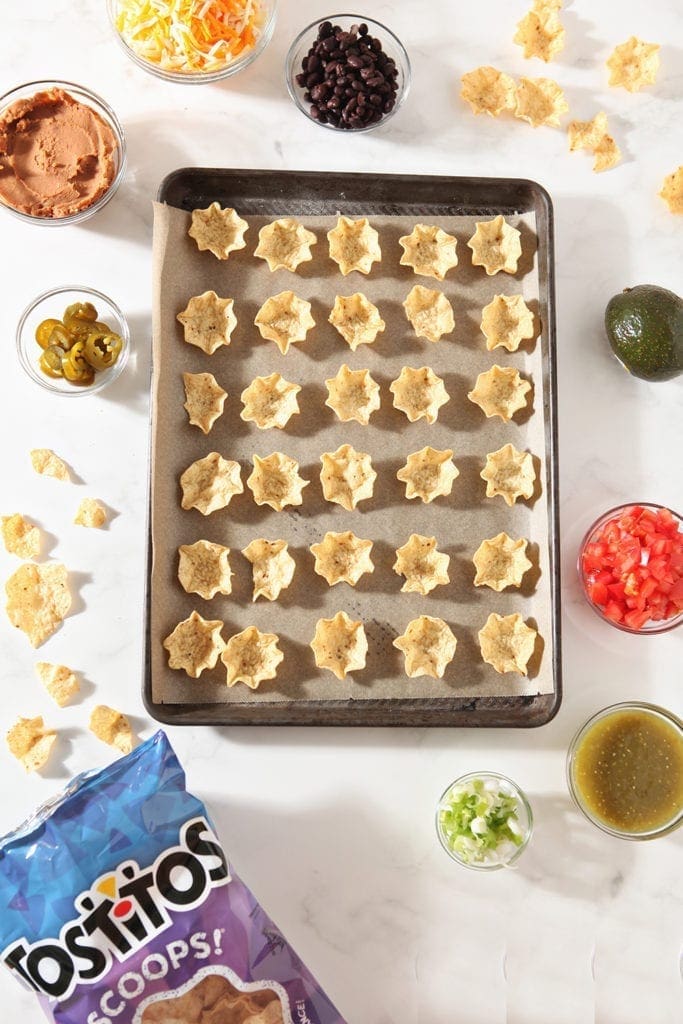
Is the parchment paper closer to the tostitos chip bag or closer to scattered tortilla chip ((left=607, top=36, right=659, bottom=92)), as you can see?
the tostitos chip bag

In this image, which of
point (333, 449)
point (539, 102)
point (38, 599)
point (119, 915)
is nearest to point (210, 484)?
point (333, 449)

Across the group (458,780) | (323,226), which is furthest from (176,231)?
(458,780)

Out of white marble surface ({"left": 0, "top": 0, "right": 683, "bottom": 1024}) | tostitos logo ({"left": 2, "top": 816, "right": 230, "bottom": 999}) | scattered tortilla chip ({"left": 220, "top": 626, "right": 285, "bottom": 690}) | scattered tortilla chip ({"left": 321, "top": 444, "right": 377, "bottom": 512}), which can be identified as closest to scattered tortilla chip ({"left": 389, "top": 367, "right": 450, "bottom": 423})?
scattered tortilla chip ({"left": 321, "top": 444, "right": 377, "bottom": 512})

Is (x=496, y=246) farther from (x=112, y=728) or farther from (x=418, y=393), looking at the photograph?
(x=112, y=728)

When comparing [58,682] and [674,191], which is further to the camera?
[674,191]

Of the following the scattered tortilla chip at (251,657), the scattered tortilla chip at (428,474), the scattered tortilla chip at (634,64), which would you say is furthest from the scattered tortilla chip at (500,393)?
the scattered tortilla chip at (634,64)

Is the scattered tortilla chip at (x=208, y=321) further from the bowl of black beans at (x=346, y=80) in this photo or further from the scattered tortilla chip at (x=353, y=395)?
the bowl of black beans at (x=346, y=80)

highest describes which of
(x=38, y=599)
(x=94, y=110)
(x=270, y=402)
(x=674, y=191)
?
(x=94, y=110)
